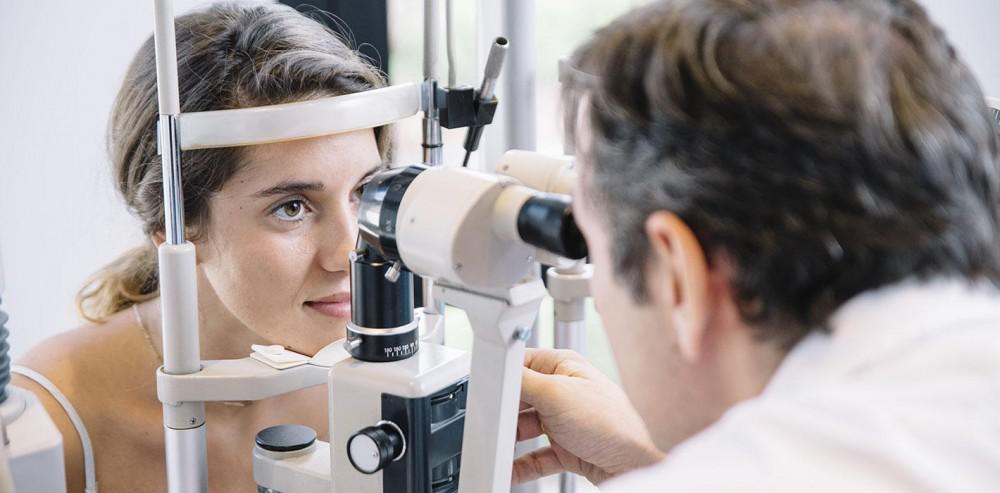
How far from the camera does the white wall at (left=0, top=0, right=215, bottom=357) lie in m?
1.36

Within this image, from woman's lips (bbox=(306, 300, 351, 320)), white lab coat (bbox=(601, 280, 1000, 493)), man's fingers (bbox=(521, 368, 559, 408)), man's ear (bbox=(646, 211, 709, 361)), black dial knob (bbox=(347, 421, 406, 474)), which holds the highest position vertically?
man's ear (bbox=(646, 211, 709, 361))

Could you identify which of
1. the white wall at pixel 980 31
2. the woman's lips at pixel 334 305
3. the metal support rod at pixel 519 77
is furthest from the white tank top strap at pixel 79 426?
the white wall at pixel 980 31

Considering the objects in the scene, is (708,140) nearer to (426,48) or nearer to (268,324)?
(426,48)

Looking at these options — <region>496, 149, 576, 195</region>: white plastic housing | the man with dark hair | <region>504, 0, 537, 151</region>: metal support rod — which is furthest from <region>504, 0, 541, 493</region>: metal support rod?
the man with dark hair

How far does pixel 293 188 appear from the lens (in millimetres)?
1225

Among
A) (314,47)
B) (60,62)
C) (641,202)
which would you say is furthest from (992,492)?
(60,62)

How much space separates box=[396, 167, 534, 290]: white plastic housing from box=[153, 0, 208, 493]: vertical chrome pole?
0.78 ft

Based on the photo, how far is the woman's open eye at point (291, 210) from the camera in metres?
1.24

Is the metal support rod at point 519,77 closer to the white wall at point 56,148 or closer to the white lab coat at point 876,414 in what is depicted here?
the white wall at point 56,148

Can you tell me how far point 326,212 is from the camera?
48.7 inches

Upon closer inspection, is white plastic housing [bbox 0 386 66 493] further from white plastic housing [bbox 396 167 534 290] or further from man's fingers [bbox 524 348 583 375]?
man's fingers [bbox 524 348 583 375]

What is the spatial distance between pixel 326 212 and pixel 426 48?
0.74 ft

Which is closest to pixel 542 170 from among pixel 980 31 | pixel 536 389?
pixel 536 389

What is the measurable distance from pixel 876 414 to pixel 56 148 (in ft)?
3.89
